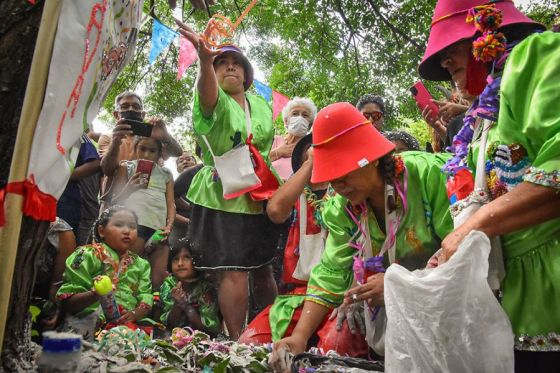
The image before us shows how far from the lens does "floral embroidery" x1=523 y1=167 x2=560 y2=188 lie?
1398mm

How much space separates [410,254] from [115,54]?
1.46 m

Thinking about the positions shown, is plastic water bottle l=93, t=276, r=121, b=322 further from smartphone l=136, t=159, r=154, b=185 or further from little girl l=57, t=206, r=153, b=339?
smartphone l=136, t=159, r=154, b=185

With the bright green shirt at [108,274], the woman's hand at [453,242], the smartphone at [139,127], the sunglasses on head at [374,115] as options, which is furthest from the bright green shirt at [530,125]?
the smartphone at [139,127]

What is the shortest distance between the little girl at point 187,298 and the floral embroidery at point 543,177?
2.81 metres

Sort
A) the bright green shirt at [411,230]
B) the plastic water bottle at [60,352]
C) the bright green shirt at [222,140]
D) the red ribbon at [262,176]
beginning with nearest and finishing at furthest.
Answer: the plastic water bottle at [60,352] < the bright green shirt at [411,230] < the bright green shirt at [222,140] < the red ribbon at [262,176]

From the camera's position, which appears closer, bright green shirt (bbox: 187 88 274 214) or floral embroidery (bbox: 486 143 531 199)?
floral embroidery (bbox: 486 143 531 199)

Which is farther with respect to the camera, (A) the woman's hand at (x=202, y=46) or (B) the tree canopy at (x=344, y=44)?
(B) the tree canopy at (x=344, y=44)

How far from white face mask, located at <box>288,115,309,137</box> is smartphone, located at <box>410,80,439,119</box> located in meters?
1.01

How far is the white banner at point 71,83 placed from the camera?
1.42 meters

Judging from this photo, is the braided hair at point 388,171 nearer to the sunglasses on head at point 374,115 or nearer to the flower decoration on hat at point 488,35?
the flower decoration on hat at point 488,35

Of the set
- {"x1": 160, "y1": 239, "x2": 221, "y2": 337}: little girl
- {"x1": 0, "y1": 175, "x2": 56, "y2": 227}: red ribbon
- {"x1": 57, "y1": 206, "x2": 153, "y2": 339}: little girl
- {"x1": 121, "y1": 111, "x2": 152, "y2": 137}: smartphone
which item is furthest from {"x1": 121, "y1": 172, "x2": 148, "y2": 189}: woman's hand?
{"x1": 0, "y1": 175, "x2": 56, "y2": 227}: red ribbon

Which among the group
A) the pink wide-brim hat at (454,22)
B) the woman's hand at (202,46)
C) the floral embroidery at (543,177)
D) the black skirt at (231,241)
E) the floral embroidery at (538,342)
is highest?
the woman's hand at (202,46)

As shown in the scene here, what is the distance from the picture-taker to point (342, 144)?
234cm

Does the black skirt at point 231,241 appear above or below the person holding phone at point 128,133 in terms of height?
below
